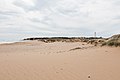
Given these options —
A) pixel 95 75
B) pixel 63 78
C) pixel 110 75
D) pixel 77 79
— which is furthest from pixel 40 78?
pixel 110 75

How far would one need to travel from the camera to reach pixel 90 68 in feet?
23.0

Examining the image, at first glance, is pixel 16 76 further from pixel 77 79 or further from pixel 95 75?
pixel 95 75

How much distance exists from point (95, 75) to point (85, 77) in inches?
12.7

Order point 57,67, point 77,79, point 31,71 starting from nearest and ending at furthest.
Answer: point 77,79
point 31,71
point 57,67

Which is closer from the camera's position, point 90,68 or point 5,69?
point 90,68

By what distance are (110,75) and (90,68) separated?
3.47ft

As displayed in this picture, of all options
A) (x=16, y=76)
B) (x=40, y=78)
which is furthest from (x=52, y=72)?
(x=16, y=76)

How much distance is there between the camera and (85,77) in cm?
597

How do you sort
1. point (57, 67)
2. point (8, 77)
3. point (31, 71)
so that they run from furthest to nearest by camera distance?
1. point (57, 67)
2. point (31, 71)
3. point (8, 77)

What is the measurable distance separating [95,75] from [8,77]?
2614mm

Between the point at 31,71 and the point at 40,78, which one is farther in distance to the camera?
the point at 31,71

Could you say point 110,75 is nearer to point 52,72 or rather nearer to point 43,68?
point 52,72

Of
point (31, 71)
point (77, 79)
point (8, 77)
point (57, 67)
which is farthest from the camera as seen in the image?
point (57, 67)

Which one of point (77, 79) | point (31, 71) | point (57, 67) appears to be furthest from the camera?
point (57, 67)
